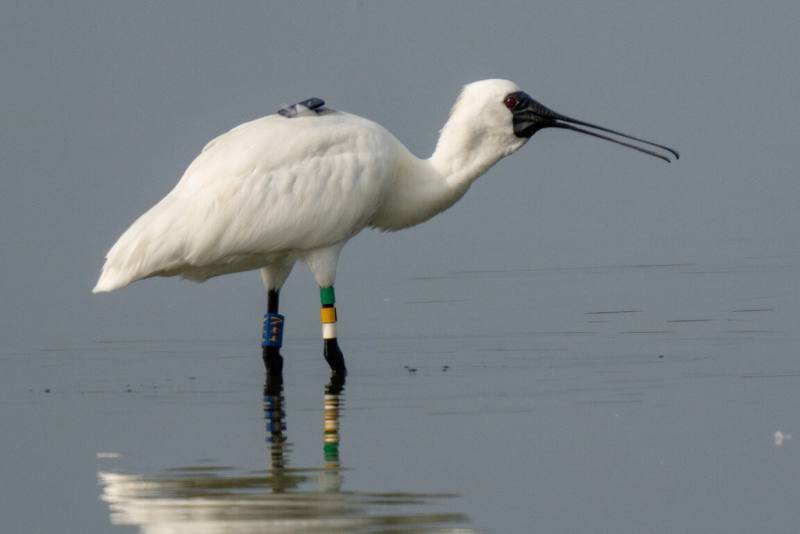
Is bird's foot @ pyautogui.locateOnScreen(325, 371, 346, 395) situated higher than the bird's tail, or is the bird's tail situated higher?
the bird's tail

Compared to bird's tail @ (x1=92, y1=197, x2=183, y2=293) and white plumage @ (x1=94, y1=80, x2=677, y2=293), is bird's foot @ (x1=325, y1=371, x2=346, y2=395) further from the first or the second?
bird's tail @ (x1=92, y1=197, x2=183, y2=293)

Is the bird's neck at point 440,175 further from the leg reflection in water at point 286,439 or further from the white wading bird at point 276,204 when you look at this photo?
the leg reflection in water at point 286,439

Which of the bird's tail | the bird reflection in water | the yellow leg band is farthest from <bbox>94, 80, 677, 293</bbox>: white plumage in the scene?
the bird reflection in water

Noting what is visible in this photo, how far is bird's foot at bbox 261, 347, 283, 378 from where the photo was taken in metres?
18.7

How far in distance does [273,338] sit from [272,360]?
22 cm

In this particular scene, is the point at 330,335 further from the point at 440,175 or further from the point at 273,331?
the point at 440,175

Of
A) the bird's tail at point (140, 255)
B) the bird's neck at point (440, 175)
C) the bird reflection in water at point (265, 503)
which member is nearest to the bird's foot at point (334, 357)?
→ the bird's neck at point (440, 175)

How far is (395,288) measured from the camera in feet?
81.0

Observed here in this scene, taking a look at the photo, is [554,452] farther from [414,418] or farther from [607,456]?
[414,418]

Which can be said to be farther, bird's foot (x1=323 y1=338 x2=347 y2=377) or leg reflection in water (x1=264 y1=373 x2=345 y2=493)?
bird's foot (x1=323 y1=338 x2=347 y2=377)

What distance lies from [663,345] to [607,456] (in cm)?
532

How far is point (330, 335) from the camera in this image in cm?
1862

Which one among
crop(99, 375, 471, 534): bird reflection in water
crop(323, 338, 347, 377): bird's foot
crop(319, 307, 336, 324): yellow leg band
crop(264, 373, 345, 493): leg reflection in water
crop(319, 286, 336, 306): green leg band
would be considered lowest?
crop(99, 375, 471, 534): bird reflection in water

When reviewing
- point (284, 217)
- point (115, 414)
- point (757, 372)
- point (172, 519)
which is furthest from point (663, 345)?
point (172, 519)
